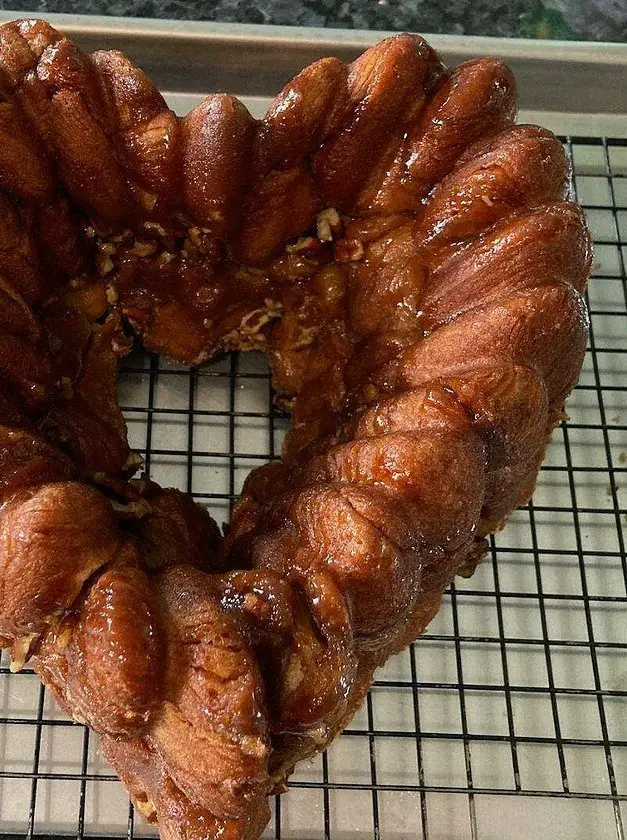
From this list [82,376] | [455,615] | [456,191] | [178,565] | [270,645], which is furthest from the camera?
[455,615]

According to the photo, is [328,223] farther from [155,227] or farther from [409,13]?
[409,13]

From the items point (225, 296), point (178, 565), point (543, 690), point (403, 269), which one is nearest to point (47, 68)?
point (225, 296)

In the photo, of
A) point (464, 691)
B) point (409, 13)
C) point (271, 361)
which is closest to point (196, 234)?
point (271, 361)

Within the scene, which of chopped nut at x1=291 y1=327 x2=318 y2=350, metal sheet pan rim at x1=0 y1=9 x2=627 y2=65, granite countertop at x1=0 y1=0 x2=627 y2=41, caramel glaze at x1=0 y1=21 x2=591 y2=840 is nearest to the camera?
caramel glaze at x1=0 y1=21 x2=591 y2=840

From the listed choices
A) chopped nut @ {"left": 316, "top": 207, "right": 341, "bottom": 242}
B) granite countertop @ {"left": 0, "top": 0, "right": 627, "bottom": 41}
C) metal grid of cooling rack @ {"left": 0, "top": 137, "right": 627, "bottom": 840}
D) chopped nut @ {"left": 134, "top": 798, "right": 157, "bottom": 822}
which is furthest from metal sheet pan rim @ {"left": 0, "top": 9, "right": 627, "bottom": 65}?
chopped nut @ {"left": 134, "top": 798, "right": 157, "bottom": 822}

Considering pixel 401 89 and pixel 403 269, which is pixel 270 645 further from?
pixel 401 89

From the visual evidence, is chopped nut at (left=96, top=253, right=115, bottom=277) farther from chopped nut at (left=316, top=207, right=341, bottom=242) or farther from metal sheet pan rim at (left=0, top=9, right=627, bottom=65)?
metal sheet pan rim at (left=0, top=9, right=627, bottom=65)
